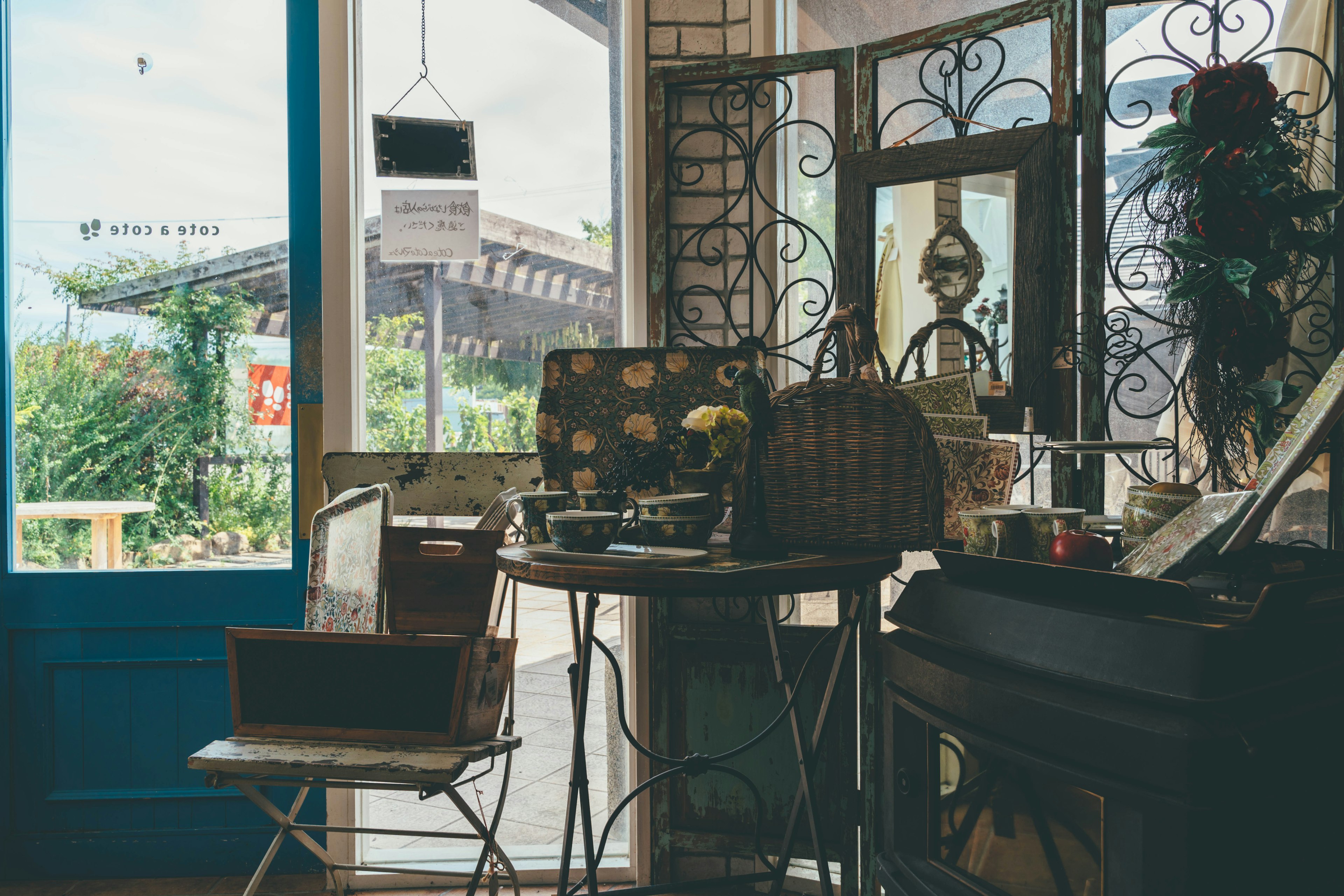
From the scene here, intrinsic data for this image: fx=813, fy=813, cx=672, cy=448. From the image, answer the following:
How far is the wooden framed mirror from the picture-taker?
1975 mm

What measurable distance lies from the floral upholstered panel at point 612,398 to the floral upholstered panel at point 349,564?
0.43 metres

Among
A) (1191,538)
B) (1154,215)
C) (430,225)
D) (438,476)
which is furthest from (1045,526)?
(430,225)

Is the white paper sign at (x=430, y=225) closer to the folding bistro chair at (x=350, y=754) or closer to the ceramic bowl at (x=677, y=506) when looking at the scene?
the folding bistro chair at (x=350, y=754)

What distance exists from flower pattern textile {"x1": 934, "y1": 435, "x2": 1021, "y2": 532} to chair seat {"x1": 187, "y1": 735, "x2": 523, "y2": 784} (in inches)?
43.9

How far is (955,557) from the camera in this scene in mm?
1219

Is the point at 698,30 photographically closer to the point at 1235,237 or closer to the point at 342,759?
the point at 1235,237

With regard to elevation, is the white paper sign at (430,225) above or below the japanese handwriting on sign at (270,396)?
above

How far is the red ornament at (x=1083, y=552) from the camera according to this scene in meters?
1.17

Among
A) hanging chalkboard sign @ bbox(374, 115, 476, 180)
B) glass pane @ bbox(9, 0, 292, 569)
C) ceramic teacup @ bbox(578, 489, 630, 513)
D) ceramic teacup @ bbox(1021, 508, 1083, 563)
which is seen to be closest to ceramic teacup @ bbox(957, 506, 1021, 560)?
ceramic teacup @ bbox(1021, 508, 1083, 563)

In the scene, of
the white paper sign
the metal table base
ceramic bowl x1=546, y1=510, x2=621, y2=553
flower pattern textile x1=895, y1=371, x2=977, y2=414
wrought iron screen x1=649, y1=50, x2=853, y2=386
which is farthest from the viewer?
the white paper sign

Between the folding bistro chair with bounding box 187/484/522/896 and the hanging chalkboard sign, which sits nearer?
the folding bistro chair with bounding box 187/484/522/896

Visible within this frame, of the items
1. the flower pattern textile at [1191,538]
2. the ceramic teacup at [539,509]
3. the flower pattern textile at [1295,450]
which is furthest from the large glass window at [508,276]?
the flower pattern textile at [1295,450]

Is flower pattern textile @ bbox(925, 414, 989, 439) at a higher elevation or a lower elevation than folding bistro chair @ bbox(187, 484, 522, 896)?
higher

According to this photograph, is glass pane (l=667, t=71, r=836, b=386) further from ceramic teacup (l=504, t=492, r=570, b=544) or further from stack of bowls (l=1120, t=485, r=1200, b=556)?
stack of bowls (l=1120, t=485, r=1200, b=556)
